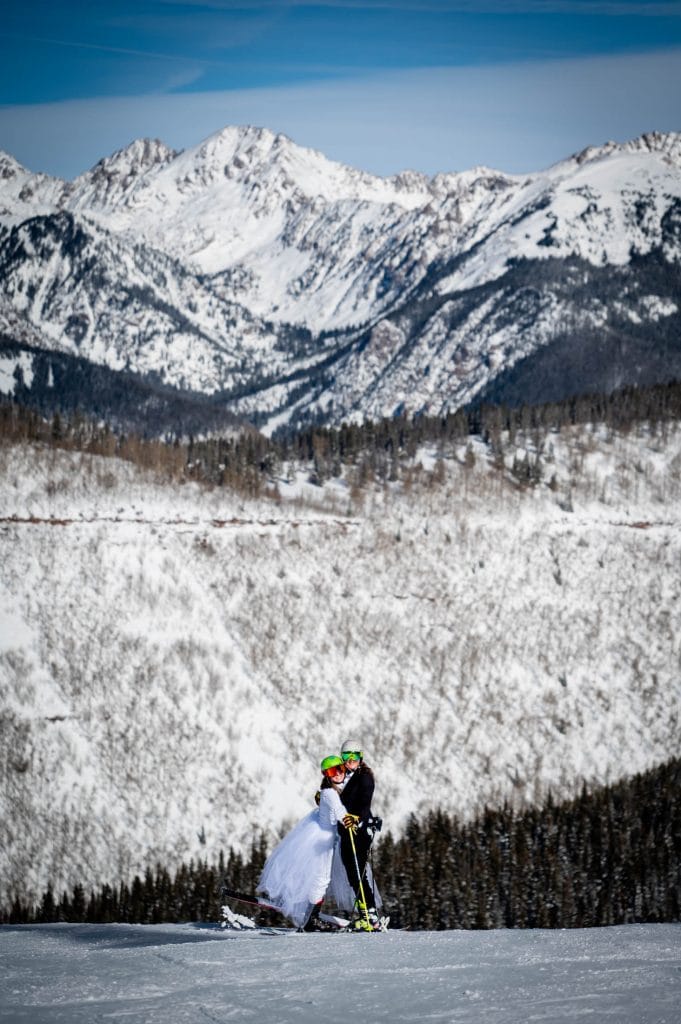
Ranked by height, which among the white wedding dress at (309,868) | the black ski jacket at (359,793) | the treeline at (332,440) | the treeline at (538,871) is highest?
the treeline at (332,440)

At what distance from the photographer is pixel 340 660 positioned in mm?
122188

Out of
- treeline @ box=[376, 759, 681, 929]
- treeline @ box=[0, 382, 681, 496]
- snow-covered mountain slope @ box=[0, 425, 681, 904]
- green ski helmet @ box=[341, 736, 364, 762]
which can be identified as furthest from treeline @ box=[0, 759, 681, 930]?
treeline @ box=[0, 382, 681, 496]

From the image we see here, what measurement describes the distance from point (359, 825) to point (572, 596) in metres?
120

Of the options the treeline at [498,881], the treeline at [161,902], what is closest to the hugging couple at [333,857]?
the treeline at [498,881]

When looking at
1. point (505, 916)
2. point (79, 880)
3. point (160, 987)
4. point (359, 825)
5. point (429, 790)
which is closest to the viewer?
point (160, 987)

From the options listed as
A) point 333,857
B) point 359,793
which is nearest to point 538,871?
point 333,857

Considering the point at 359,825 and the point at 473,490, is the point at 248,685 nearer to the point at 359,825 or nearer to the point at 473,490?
the point at 473,490

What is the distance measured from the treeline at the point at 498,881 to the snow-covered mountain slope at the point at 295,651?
14869mm

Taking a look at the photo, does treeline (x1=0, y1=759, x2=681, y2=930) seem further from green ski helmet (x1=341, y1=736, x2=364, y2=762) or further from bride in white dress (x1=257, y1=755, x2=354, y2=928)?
green ski helmet (x1=341, y1=736, x2=364, y2=762)

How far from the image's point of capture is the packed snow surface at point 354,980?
11219mm

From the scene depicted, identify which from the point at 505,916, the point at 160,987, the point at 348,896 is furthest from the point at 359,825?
the point at 505,916

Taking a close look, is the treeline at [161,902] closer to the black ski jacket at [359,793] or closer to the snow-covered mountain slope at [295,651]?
the snow-covered mountain slope at [295,651]

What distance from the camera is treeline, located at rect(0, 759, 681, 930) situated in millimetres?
71688

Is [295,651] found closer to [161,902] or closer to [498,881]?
[161,902]
